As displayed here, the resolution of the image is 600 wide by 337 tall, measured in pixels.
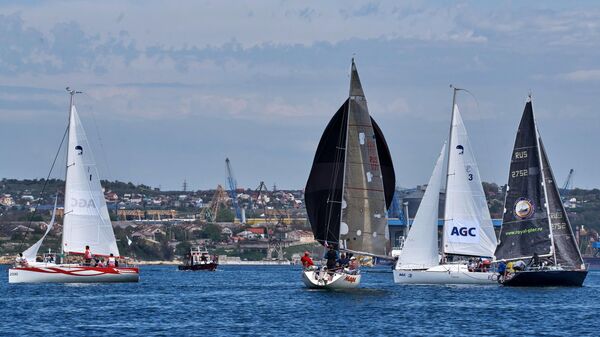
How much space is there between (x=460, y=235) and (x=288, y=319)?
2467 cm

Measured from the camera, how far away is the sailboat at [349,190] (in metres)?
64.2

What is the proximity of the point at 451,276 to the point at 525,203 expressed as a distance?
6180 millimetres

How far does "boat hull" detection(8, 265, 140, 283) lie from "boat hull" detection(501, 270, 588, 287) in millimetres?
20948

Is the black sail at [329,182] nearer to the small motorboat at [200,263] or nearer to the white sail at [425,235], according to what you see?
the white sail at [425,235]

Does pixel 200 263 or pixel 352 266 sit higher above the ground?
pixel 200 263

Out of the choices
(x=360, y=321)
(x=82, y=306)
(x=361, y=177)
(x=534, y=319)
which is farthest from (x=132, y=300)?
(x=534, y=319)

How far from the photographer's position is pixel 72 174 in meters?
74.8

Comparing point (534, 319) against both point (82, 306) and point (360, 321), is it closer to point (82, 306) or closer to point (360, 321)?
point (360, 321)

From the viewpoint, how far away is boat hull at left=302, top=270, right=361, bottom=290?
211ft

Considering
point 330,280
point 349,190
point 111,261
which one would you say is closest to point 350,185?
point 349,190

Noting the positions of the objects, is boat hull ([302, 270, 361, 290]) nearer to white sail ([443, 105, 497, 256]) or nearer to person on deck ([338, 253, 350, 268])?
person on deck ([338, 253, 350, 268])

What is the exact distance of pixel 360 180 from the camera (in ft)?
211

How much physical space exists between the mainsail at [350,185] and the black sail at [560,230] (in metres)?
10.1

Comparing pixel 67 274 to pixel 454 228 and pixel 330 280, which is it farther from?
pixel 454 228
